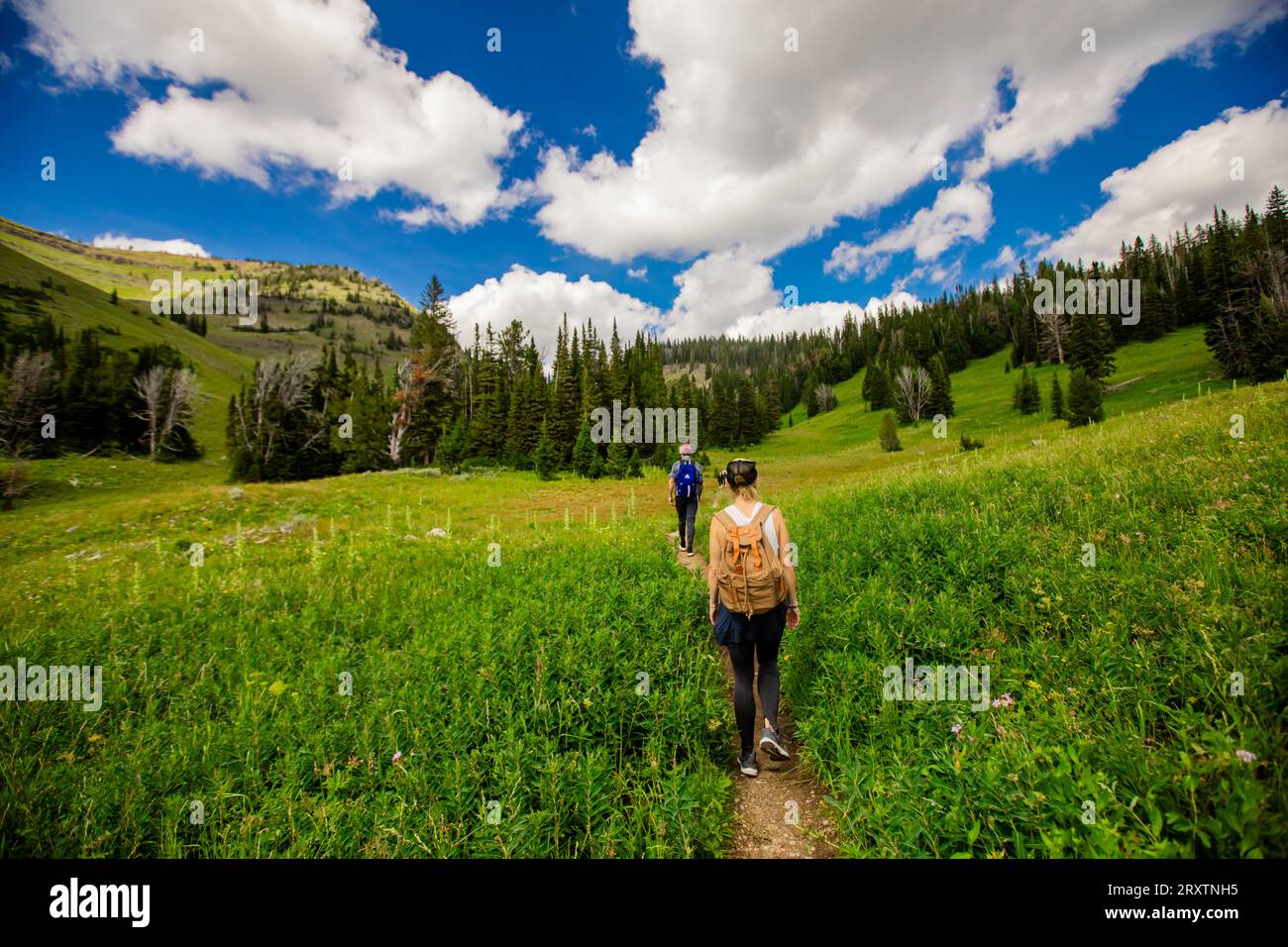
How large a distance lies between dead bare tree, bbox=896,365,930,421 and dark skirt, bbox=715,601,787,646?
85.1 m

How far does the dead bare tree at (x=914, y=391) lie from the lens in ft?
255

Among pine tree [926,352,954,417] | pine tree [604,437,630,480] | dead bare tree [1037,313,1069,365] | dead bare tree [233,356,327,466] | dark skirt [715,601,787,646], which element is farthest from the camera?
dead bare tree [1037,313,1069,365]

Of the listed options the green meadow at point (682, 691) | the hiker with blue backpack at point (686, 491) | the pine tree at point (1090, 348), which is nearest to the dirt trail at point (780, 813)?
the green meadow at point (682, 691)

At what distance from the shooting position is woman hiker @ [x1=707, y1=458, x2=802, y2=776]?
4512 mm

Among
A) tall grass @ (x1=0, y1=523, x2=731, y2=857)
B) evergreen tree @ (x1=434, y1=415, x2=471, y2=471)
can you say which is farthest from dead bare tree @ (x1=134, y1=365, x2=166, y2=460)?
tall grass @ (x1=0, y1=523, x2=731, y2=857)

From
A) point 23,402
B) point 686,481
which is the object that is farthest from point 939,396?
point 23,402

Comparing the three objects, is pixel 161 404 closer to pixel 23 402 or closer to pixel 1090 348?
pixel 23 402

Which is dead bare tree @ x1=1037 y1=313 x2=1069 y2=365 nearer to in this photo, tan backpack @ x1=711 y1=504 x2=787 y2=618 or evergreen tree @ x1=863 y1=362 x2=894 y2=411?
evergreen tree @ x1=863 y1=362 x2=894 y2=411

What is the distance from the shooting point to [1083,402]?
37.4 m

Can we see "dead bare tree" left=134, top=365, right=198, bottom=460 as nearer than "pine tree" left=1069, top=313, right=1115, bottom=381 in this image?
Yes

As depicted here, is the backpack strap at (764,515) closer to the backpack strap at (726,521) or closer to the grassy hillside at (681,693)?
the backpack strap at (726,521)

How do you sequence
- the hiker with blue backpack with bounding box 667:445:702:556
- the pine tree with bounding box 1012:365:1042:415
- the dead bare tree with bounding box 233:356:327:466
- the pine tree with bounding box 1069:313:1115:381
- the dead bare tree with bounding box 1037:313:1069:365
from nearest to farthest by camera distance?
1. the hiker with blue backpack with bounding box 667:445:702:556
2. the dead bare tree with bounding box 233:356:327:466
3. the pine tree with bounding box 1069:313:1115:381
4. the pine tree with bounding box 1012:365:1042:415
5. the dead bare tree with bounding box 1037:313:1069:365
